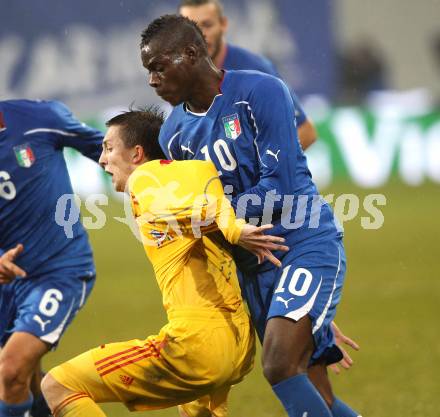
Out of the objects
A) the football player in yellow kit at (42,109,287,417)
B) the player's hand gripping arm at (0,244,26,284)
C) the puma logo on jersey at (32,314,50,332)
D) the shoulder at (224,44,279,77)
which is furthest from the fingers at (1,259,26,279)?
the shoulder at (224,44,279,77)

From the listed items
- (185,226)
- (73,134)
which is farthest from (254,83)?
(73,134)

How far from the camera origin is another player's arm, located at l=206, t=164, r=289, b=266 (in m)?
4.43

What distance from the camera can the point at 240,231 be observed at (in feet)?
14.5

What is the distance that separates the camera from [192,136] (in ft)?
16.3

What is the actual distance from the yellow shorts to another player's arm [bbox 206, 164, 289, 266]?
14.9 inches

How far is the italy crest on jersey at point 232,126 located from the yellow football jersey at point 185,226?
20 centimetres

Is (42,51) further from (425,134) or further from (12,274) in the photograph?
(12,274)

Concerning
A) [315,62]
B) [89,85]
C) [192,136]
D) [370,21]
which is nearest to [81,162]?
[89,85]

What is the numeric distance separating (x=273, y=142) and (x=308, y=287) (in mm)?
702

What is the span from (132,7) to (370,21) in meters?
9.35

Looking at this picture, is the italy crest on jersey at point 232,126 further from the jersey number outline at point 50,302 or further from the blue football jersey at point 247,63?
the blue football jersey at point 247,63

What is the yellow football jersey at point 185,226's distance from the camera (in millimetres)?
4516

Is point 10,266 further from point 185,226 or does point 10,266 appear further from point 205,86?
point 205,86

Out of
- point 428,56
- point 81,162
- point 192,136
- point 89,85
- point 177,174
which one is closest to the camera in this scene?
point 177,174
